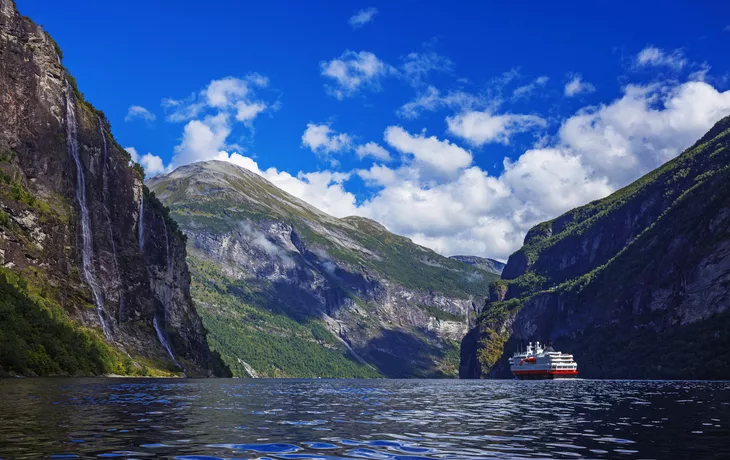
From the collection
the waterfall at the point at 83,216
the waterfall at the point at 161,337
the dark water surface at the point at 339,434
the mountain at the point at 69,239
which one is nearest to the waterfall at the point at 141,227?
the mountain at the point at 69,239

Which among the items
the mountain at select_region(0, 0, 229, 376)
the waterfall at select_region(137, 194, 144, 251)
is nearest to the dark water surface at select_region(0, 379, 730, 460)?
the mountain at select_region(0, 0, 229, 376)

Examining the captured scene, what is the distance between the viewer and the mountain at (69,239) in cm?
11325

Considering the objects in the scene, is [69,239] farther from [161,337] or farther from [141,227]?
[141,227]

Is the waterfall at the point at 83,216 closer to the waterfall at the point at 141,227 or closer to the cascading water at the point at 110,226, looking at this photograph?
the cascading water at the point at 110,226

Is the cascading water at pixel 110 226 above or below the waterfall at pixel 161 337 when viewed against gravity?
above

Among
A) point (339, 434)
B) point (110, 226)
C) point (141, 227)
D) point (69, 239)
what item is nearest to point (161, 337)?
point (110, 226)

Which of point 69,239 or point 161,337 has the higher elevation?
point 69,239

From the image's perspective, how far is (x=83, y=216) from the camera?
152875 millimetres

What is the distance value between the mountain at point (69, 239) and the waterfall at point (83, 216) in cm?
32

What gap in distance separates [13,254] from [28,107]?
4317 cm

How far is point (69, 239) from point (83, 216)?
1277 centimetres

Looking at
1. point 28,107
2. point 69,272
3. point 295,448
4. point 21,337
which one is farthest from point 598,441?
point 28,107

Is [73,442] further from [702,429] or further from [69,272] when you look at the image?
[69,272]

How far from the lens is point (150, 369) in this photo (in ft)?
473
